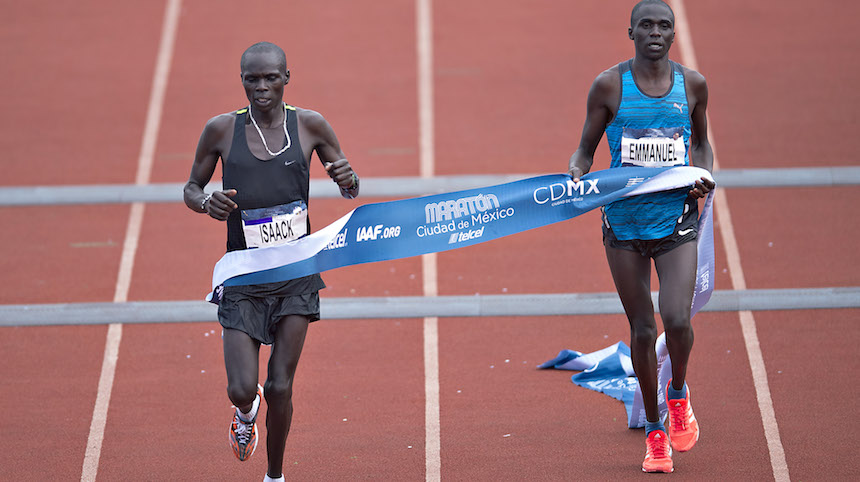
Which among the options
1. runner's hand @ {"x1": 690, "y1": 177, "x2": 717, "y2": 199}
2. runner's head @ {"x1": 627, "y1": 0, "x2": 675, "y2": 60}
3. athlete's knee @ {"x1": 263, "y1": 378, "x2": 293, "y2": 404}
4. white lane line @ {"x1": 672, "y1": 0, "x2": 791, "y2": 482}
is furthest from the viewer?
white lane line @ {"x1": 672, "y1": 0, "x2": 791, "y2": 482}

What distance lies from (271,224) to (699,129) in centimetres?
198

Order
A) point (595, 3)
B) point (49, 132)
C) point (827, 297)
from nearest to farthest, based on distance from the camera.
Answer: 1. point (827, 297)
2. point (49, 132)
3. point (595, 3)

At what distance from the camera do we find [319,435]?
5.94 meters

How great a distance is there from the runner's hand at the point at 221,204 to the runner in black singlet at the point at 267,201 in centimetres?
3

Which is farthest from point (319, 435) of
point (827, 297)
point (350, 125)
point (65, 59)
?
point (65, 59)

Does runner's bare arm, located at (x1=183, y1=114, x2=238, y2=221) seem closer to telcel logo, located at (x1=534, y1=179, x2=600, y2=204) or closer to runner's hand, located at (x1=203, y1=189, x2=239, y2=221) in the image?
runner's hand, located at (x1=203, y1=189, x2=239, y2=221)

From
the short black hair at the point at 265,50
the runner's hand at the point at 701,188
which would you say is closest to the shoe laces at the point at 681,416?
the runner's hand at the point at 701,188

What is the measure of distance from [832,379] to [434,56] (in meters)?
5.92

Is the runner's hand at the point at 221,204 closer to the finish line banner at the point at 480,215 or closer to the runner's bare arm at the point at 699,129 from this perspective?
the finish line banner at the point at 480,215

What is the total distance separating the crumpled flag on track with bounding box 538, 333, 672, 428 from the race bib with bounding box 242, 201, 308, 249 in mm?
1956

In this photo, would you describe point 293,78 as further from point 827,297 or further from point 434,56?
point 827,297

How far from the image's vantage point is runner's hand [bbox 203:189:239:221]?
4660 millimetres

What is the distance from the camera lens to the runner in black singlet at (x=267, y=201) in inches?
190

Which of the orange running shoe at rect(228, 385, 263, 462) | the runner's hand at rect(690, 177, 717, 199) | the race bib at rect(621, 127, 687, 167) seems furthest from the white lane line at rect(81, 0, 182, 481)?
the runner's hand at rect(690, 177, 717, 199)
